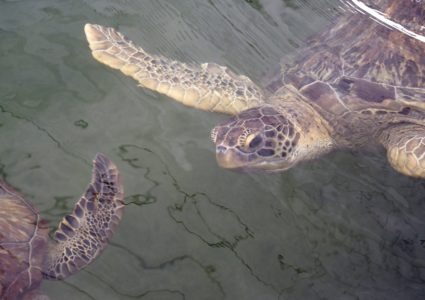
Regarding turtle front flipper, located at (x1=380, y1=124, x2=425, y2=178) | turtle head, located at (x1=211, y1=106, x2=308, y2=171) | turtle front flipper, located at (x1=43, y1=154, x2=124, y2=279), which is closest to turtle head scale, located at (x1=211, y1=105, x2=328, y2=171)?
turtle head, located at (x1=211, y1=106, x2=308, y2=171)

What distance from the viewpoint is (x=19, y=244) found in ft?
8.43

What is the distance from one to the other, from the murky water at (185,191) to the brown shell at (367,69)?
1.15ft

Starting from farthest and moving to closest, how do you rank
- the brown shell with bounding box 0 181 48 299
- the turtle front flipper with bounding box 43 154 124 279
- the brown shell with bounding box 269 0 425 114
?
1. the brown shell with bounding box 269 0 425 114
2. the turtle front flipper with bounding box 43 154 124 279
3. the brown shell with bounding box 0 181 48 299

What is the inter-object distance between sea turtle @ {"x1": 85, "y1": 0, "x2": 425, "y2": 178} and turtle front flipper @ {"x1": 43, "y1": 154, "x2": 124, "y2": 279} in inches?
27.3

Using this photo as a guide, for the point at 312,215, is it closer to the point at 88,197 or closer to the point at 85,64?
the point at 88,197

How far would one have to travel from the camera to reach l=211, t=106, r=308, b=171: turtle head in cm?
293

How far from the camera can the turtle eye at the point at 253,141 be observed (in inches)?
116

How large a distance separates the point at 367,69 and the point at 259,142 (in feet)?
3.50

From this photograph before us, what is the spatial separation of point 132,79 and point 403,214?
2.17 m

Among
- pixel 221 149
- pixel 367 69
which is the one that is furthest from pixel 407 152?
pixel 221 149

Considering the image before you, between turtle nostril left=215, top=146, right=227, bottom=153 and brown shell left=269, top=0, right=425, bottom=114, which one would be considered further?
brown shell left=269, top=0, right=425, bottom=114

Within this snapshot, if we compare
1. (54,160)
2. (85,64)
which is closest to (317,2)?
(85,64)

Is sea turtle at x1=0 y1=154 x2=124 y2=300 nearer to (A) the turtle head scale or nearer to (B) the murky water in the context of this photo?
(B) the murky water

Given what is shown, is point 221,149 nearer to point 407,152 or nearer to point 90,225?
point 90,225
